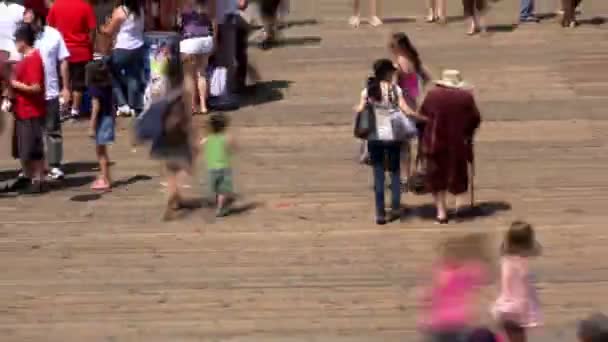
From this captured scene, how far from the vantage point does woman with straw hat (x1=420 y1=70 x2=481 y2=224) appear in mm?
13078

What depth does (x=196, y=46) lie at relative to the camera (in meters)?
17.5

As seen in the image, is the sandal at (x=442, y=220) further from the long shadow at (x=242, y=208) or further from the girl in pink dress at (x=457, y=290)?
the girl in pink dress at (x=457, y=290)

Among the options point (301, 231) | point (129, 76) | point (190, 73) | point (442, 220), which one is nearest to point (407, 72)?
point (442, 220)

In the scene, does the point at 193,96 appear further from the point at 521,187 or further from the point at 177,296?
the point at 177,296

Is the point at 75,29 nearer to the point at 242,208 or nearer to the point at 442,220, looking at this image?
the point at 242,208

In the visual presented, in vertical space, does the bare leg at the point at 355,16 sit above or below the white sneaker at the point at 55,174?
above

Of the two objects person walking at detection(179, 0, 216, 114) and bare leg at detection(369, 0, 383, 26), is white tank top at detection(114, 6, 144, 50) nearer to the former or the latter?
person walking at detection(179, 0, 216, 114)

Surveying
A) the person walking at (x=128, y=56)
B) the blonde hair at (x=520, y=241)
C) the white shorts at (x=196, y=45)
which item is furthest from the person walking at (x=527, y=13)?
the blonde hair at (x=520, y=241)

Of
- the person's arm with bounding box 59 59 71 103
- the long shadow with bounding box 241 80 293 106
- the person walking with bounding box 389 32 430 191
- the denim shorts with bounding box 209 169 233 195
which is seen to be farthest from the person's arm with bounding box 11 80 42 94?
the long shadow with bounding box 241 80 293 106

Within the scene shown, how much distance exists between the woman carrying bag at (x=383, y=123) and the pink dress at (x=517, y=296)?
3810 mm

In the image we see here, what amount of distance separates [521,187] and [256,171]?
→ 9.17ft

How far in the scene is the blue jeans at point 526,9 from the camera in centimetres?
2250

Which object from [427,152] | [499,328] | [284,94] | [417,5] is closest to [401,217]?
[427,152]

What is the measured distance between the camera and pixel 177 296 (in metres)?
11.8
